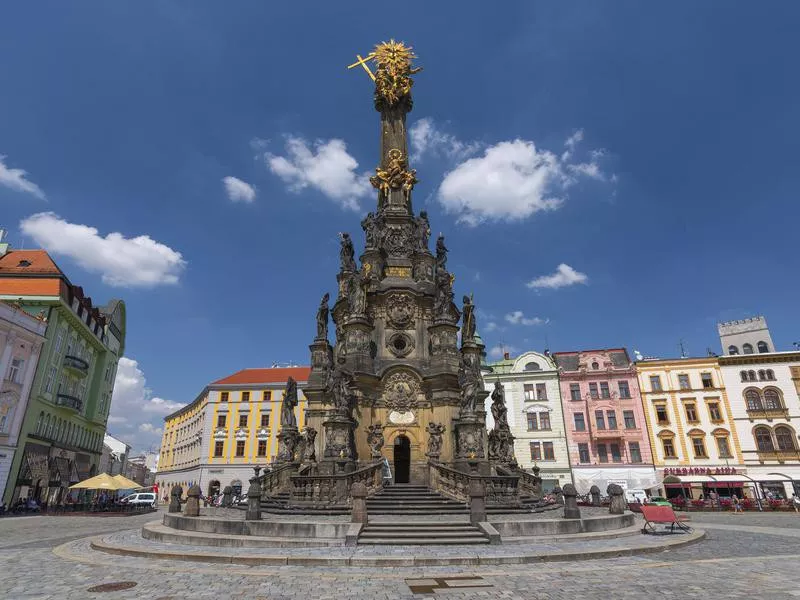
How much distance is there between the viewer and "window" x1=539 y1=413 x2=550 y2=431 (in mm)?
46875

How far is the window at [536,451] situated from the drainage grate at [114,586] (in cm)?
4219

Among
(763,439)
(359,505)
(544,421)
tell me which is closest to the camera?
(359,505)

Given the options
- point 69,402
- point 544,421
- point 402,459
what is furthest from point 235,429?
point 402,459

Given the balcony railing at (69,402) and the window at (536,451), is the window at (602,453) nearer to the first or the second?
the window at (536,451)

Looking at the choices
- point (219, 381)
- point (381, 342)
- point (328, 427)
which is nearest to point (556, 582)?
point (328, 427)

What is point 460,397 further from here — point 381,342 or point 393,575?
point 393,575

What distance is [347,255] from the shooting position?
95.3 feet

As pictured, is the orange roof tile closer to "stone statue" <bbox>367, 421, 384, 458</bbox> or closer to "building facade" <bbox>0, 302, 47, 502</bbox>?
"building facade" <bbox>0, 302, 47, 502</bbox>

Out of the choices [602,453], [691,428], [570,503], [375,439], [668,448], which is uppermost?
[691,428]

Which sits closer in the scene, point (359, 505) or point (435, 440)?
A: point (359, 505)

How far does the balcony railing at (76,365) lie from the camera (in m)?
39.0

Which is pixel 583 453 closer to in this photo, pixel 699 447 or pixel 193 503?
pixel 699 447

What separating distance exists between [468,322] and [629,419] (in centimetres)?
2693

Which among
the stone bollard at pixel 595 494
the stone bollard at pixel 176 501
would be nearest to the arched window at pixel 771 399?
the stone bollard at pixel 595 494
